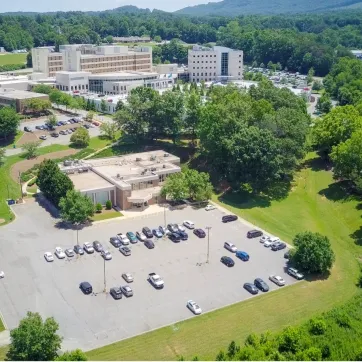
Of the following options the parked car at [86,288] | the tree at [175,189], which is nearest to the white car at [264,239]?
the tree at [175,189]

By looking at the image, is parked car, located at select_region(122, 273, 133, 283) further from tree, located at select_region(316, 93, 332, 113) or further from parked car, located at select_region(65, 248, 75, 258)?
tree, located at select_region(316, 93, 332, 113)

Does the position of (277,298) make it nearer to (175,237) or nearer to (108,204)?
A: (175,237)

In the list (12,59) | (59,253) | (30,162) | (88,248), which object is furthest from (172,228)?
(12,59)

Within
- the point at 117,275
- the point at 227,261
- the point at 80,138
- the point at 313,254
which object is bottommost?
the point at 117,275

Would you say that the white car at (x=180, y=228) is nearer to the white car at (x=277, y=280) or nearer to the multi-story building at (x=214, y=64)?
the white car at (x=277, y=280)

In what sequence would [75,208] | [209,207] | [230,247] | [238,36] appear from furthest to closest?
[238,36]
[209,207]
[75,208]
[230,247]
